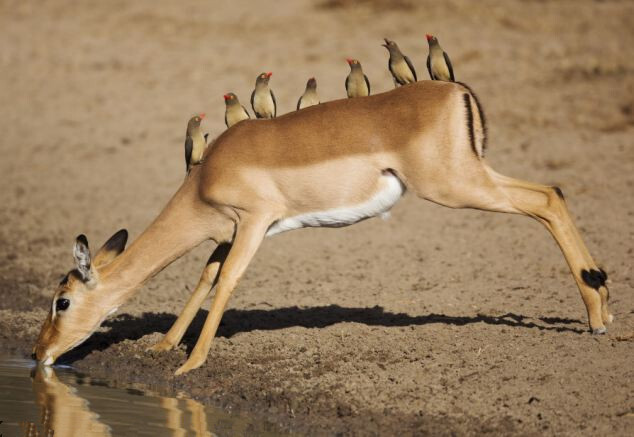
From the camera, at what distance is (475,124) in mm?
7832

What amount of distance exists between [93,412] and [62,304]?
3.42ft

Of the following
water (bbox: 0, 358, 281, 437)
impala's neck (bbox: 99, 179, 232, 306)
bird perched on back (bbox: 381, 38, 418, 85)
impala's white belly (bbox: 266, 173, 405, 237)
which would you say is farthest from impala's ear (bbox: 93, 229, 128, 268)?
bird perched on back (bbox: 381, 38, 418, 85)

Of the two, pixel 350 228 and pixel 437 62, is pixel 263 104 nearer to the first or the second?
pixel 437 62

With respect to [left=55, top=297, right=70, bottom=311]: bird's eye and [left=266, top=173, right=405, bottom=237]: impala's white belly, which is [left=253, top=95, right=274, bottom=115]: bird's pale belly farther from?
[left=55, top=297, right=70, bottom=311]: bird's eye

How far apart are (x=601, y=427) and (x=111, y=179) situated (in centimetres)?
954

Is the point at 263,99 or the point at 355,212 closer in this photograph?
the point at 355,212

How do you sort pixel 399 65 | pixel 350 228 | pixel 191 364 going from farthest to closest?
1. pixel 350 228
2. pixel 399 65
3. pixel 191 364

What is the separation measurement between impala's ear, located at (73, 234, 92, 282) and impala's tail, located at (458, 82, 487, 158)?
9.28 ft

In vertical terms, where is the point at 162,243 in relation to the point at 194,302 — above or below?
above

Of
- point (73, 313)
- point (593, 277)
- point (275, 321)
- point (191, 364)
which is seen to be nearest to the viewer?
point (593, 277)

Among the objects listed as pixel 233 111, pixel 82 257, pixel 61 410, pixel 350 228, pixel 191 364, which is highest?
pixel 233 111

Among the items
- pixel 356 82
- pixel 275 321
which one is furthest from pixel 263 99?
pixel 275 321

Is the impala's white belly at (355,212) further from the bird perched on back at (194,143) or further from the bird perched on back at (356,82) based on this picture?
the bird perched on back at (356,82)

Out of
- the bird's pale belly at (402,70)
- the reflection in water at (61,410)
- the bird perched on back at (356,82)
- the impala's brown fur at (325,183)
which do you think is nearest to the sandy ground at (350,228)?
the reflection in water at (61,410)
